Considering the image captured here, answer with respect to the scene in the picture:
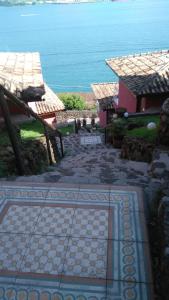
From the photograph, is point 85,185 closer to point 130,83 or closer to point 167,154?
point 167,154

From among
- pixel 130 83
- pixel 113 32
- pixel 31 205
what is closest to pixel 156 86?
pixel 130 83

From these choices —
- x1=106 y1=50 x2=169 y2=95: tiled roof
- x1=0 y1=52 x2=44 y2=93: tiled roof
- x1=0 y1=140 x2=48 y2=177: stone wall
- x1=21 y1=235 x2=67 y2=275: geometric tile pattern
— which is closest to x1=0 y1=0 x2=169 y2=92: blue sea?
x1=106 y1=50 x2=169 y2=95: tiled roof

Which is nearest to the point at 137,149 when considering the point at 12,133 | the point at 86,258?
the point at 12,133

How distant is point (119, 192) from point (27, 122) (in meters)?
8.34

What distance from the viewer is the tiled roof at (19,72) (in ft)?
30.0

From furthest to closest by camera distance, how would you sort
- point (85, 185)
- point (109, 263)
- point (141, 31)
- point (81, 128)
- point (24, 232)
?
point (141, 31), point (81, 128), point (85, 185), point (24, 232), point (109, 263)

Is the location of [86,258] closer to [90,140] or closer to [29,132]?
[29,132]

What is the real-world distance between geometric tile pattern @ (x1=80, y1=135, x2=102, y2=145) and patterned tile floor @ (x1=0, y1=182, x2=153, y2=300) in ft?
31.4

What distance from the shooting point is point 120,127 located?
38.8 feet

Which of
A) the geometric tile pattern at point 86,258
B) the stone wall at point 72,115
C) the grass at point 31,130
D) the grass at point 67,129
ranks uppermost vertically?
the geometric tile pattern at point 86,258

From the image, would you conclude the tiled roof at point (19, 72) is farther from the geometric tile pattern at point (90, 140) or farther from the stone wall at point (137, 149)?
the geometric tile pattern at point (90, 140)

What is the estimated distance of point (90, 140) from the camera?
15039mm

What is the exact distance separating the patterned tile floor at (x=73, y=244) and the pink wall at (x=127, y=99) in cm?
1115

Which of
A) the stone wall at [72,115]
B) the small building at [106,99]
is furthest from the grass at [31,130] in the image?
the stone wall at [72,115]
